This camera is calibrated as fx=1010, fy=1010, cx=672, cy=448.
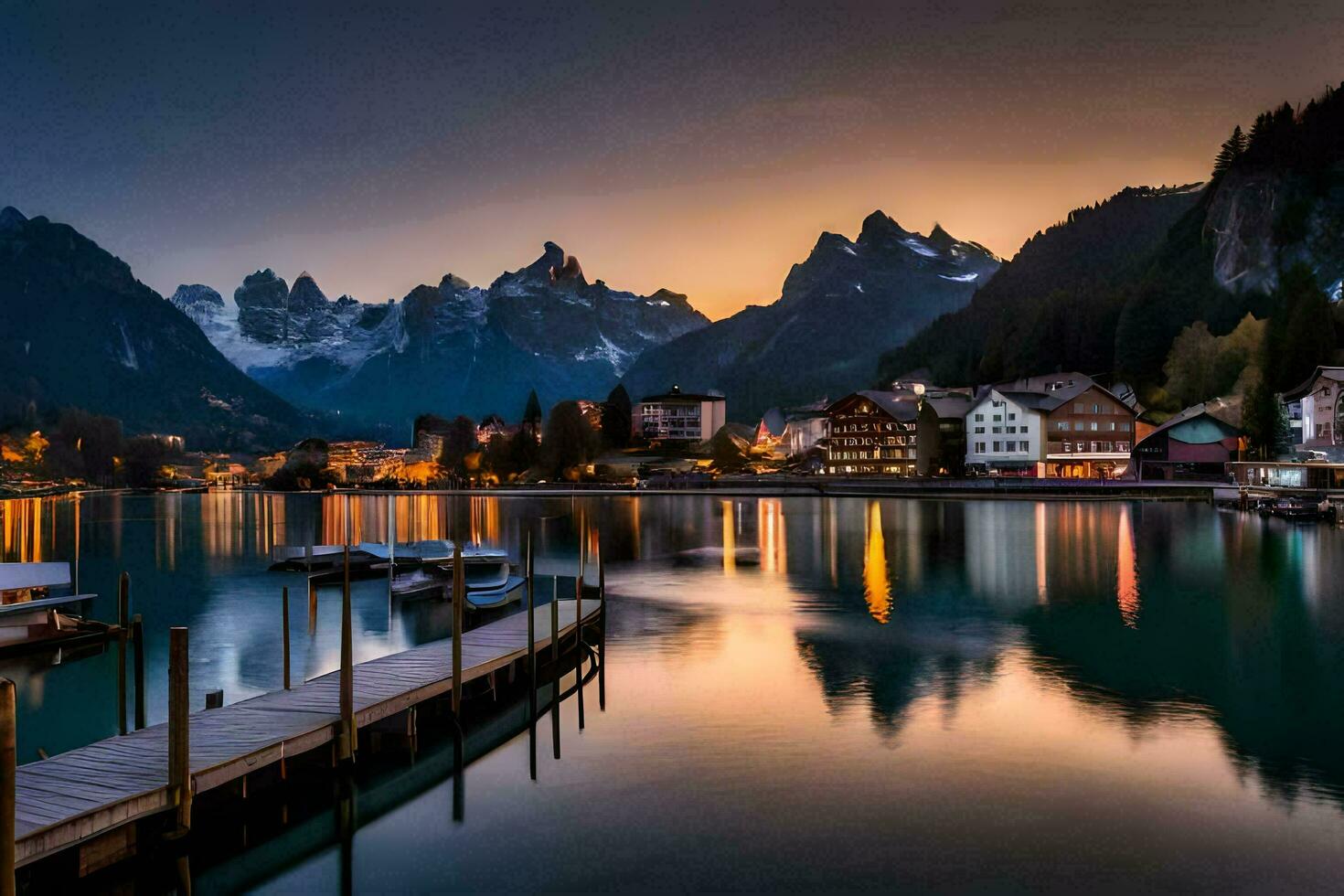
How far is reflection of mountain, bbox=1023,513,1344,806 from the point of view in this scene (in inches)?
806

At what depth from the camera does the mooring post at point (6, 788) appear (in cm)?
991

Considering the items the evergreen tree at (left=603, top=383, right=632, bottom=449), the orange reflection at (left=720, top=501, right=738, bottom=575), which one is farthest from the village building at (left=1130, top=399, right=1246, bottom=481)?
the evergreen tree at (left=603, top=383, right=632, bottom=449)

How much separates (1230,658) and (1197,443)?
9535cm

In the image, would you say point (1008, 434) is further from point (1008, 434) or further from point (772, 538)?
point (772, 538)

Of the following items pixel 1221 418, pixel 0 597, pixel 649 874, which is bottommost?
pixel 649 874

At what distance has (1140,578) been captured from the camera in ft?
153

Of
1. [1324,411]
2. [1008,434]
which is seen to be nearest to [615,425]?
[1008,434]

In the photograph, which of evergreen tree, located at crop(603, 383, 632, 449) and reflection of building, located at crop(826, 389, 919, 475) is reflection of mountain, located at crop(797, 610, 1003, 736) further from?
evergreen tree, located at crop(603, 383, 632, 449)

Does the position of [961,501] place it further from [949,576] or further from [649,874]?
[649,874]

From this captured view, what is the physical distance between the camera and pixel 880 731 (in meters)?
21.9

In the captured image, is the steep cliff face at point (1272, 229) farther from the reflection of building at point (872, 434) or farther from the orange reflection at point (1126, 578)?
the orange reflection at point (1126, 578)

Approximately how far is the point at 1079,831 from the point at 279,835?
41.7ft

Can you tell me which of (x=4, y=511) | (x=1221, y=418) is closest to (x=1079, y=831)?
(x=1221, y=418)

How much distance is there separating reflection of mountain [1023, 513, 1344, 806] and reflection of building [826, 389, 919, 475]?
85056mm
